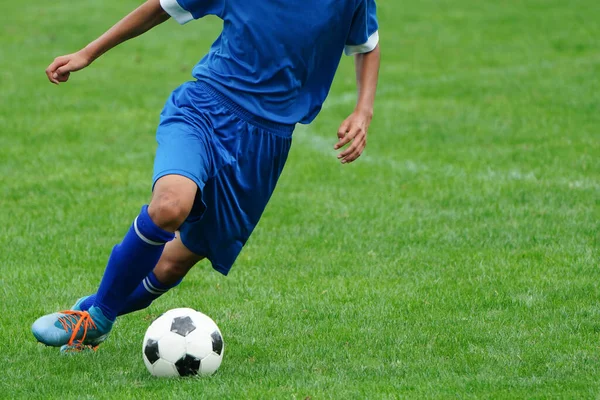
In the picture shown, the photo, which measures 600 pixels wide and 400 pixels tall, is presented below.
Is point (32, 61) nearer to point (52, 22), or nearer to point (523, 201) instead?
point (52, 22)

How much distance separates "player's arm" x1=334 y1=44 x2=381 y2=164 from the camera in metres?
4.10

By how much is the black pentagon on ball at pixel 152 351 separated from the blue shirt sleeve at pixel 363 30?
1504 mm

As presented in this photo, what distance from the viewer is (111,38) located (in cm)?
418

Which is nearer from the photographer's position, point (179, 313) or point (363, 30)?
point (179, 313)

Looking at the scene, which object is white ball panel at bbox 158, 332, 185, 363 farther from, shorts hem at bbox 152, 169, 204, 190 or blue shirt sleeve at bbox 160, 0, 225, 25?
blue shirt sleeve at bbox 160, 0, 225, 25

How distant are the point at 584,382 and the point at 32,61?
11.1 metres

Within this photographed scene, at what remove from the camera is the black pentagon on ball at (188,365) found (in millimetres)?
3996

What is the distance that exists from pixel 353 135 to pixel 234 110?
505 millimetres

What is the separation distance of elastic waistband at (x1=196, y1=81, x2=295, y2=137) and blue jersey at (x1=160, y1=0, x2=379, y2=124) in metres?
0.02

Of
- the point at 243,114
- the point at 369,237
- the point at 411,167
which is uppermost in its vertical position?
the point at 243,114

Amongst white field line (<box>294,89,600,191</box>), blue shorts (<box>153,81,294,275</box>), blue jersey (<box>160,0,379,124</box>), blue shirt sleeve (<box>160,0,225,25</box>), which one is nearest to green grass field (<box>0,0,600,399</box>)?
white field line (<box>294,89,600,191</box>)

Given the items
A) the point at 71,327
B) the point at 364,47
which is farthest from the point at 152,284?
the point at 364,47

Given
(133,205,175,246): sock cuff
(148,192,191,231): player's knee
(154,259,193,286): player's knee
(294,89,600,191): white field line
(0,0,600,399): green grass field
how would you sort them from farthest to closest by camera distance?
(294,89,600,191): white field line
(154,259,193,286): player's knee
(0,0,600,399): green grass field
(133,205,175,246): sock cuff
(148,192,191,231): player's knee

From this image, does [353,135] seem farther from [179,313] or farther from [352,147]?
[179,313]
